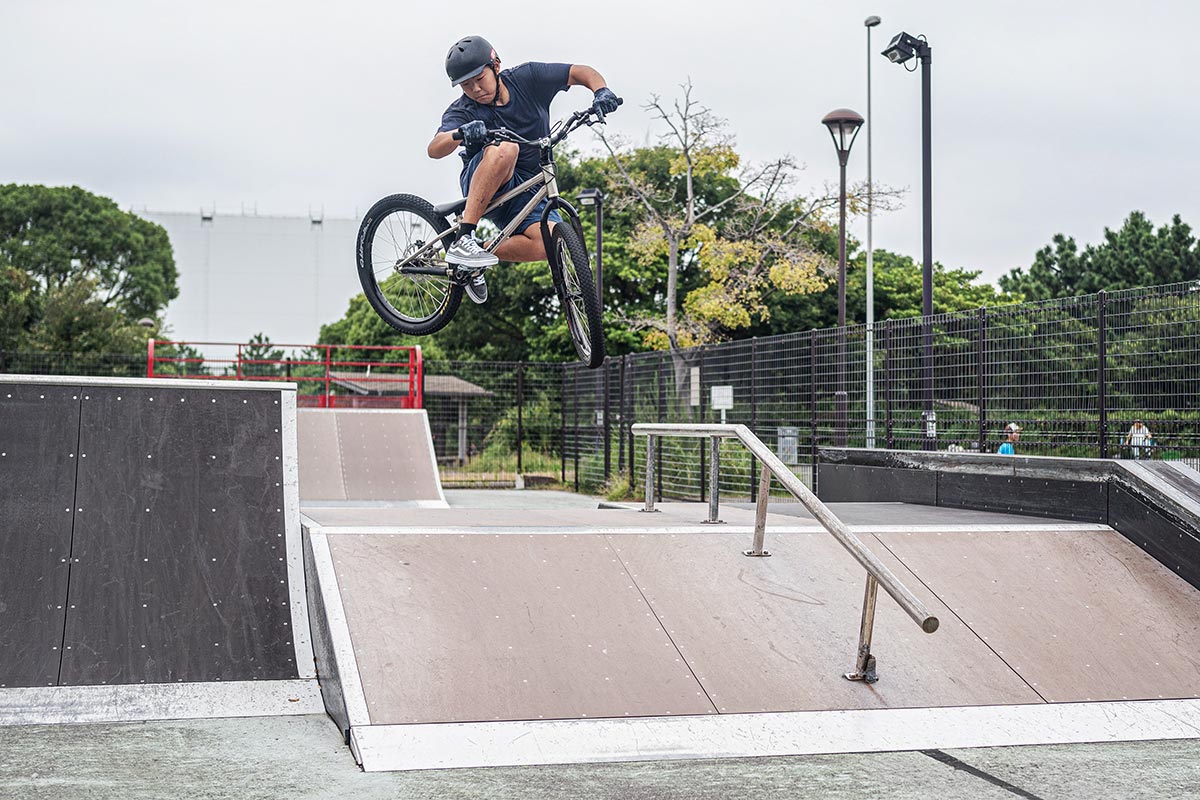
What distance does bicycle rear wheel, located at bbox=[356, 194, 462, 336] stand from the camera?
7.79 m

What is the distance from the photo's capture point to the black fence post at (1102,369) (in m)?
9.79

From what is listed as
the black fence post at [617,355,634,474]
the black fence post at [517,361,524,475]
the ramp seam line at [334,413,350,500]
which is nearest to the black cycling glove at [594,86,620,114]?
the ramp seam line at [334,413,350,500]

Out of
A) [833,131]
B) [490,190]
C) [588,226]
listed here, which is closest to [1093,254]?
[588,226]

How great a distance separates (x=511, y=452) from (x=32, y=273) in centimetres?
3317

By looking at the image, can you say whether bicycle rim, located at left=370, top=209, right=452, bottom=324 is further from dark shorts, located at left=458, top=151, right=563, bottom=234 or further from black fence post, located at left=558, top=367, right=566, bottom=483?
black fence post, located at left=558, top=367, right=566, bottom=483

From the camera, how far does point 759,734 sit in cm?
489

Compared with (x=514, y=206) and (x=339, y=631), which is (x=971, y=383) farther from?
(x=339, y=631)

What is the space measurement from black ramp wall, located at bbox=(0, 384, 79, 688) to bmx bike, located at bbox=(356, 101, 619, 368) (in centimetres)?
222

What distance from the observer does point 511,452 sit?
24922 millimetres

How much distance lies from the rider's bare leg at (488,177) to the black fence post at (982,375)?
5.72m

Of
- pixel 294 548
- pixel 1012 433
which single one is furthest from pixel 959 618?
pixel 1012 433

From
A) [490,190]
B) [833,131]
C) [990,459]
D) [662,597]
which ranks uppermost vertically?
[833,131]

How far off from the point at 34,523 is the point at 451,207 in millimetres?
3196

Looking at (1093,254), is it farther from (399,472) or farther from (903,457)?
(903,457)
